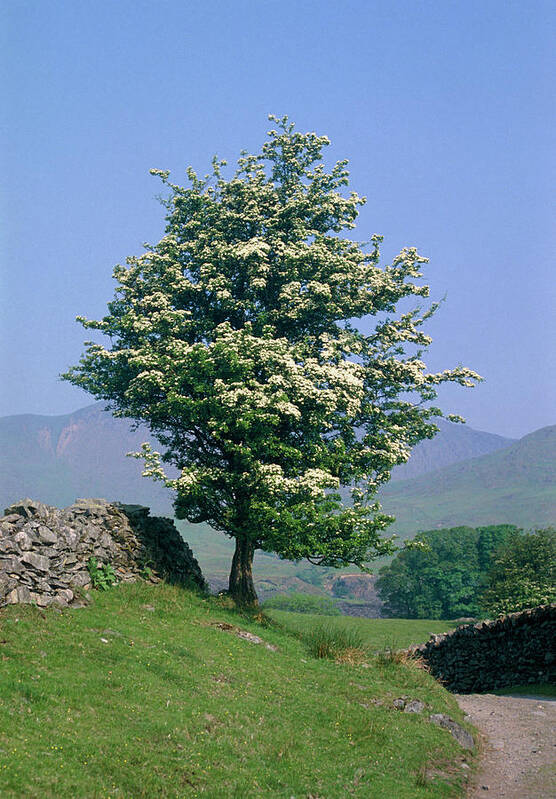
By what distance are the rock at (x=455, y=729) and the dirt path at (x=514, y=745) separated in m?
0.63

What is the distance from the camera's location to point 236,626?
92.5 ft

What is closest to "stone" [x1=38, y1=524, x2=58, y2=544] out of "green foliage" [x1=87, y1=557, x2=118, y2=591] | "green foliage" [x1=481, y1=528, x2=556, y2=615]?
"green foliage" [x1=87, y1=557, x2=118, y2=591]

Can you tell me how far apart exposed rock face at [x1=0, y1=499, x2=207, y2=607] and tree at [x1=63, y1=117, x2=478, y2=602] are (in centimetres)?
238

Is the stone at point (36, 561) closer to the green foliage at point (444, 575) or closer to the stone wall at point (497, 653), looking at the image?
the stone wall at point (497, 653)

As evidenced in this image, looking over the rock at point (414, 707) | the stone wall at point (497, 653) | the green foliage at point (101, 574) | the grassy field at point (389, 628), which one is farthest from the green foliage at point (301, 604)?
the rock at point (414, 707)

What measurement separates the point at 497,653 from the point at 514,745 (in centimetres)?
1418

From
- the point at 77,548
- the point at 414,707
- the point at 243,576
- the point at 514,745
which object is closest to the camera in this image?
the point at 514,745

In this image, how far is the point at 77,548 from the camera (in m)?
26.9

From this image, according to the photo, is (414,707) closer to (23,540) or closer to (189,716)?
(189,716)

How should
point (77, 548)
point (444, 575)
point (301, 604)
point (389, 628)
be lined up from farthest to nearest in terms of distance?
point (301, 604) < point (444, 575) < point (389, 628) < point (77, 548)

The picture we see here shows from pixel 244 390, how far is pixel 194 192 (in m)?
14.9

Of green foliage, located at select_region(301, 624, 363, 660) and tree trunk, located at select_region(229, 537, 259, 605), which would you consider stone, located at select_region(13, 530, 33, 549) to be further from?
green foliage, located at select_region(301, 624, 363, 660)

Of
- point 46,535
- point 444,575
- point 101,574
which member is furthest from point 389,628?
point 46,535

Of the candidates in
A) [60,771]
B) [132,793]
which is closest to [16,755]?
[60,771]
